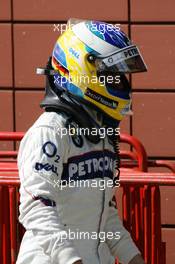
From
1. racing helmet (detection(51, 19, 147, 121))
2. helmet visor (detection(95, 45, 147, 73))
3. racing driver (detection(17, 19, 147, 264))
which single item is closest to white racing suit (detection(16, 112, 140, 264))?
racing driver (detection(17, 19, 147, 264))

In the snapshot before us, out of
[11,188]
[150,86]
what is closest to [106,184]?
[11,188]

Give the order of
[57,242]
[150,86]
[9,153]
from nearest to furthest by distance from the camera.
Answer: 1. [57,242]
2. [9,153]
3. [150,86]

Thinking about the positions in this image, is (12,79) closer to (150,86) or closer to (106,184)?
(150,86)

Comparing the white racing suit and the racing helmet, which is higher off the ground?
the racing helmet

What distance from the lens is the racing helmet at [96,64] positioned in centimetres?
381

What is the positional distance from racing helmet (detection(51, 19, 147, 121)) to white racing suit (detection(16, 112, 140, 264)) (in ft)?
0.45

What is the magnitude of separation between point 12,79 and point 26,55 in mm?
207

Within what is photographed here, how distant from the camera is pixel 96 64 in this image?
3816 mm

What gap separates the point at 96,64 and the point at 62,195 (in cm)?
52

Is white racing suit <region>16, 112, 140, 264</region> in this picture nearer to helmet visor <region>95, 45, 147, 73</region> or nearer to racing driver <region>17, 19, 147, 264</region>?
racing driver <region>17, 19, 147, 264</region>

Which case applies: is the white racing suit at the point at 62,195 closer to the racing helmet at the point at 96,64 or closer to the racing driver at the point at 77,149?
the racing driver at the point at 77,149

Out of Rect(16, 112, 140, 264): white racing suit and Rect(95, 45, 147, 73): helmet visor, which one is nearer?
Rect(16, 112, 140, 264): white racing suit

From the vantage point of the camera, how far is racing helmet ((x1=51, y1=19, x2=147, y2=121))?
12.5 ft

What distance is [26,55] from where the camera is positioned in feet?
24.4
